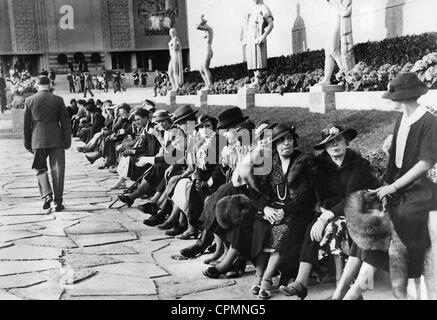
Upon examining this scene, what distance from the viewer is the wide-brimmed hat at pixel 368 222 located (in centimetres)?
356

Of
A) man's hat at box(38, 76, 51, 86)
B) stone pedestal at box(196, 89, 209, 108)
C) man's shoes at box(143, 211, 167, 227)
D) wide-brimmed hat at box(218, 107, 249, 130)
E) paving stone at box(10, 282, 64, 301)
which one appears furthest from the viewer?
stone pedestal at box(196, 89, 209, 108)

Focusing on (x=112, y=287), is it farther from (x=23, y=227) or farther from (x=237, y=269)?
(x=23, y=227)

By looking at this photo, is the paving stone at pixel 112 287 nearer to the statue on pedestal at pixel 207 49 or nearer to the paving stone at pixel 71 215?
the paving stone at pixel 71 215

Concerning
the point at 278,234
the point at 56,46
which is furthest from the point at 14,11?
the point at 278,234

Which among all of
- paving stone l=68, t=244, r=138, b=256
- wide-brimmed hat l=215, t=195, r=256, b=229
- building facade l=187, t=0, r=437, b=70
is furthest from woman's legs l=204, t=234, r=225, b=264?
building facade l=187, t=0, r=437, b=70

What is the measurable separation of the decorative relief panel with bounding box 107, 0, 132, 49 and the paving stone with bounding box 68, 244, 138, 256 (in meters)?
37.1

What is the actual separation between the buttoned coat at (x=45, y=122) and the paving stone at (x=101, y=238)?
68.7 inches

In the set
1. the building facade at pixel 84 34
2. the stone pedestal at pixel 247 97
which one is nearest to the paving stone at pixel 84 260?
the stone pedestal at pixel 247 97

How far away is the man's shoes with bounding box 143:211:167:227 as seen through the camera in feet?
21.0

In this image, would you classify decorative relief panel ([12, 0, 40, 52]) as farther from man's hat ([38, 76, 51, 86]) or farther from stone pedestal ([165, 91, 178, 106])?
man's hat ([38, 76, 51, 86])

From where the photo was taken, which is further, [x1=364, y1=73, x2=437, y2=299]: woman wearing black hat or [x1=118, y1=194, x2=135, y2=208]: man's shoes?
[x1=118, y1=194, x2=135, y2=208]: man's shoes

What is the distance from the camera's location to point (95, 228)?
251 inches

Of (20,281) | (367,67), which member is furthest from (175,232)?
(367,67)

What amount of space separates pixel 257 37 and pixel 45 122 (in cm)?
677
